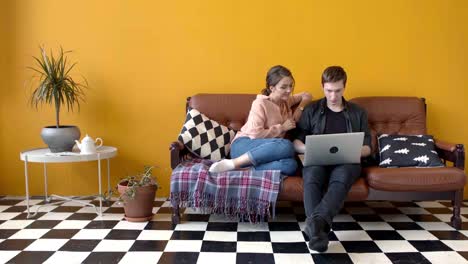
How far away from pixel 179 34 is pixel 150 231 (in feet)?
5.45

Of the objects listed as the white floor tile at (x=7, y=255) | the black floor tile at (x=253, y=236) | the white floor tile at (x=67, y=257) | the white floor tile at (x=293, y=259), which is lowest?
the white floor tile at (x=7, y=255)

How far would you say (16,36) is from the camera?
→ 11.7ft

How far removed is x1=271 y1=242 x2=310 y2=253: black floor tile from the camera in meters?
2.44

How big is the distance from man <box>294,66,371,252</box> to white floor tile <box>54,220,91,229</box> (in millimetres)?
1522

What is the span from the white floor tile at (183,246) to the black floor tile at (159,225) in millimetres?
282

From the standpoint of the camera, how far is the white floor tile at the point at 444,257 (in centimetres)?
229

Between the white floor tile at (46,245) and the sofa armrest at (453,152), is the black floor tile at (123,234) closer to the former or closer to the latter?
the white floor tile at (46,245)

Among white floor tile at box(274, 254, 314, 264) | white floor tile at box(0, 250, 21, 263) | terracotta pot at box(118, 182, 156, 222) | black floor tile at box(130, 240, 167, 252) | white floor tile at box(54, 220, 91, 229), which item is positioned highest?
terracotta pot at box(118, 182, 156, 222)

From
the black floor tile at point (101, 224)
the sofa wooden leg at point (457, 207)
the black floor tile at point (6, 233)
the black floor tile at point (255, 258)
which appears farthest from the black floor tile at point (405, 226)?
the black floor tile at point (6, 233)

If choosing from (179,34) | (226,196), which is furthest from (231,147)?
(179,34)

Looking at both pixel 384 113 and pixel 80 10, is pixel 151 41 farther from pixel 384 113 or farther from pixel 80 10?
pixel 384 113

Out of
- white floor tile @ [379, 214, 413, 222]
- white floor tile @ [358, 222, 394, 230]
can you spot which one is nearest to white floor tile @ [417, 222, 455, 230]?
white floor tile @ [379, 214, 413, 222]

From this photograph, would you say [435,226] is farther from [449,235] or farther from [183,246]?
[183,246]

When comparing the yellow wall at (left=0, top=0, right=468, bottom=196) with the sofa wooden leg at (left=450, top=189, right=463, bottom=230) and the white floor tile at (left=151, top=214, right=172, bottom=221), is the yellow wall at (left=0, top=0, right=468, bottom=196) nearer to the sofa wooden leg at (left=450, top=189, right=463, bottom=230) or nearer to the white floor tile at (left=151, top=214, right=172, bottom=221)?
the white floor tile at (left=151, top=214, right=172, bottom=221)
